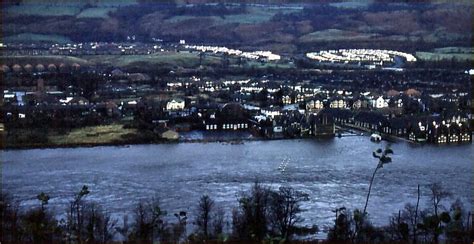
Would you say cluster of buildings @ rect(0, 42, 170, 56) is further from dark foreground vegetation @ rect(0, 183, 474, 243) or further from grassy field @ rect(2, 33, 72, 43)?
dark foreground vegetation @ rect(0, 183, 474, 243)

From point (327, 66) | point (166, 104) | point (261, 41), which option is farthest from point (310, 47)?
point (166, 104)

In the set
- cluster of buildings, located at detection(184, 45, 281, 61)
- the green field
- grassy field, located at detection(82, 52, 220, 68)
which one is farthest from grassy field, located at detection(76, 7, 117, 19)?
grassy field, located at detection(82, 52, 220, 68)

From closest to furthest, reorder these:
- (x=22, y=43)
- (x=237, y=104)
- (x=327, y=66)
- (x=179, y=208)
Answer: (x=179, y=208)
(x=237, y=104)
(x=327, y=66)
(x=22, y=43)

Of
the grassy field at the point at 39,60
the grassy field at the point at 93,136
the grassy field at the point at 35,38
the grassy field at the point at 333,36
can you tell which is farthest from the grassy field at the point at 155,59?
the grassy field at the point at 93,136

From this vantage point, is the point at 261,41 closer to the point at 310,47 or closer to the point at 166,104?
the point at 310,47

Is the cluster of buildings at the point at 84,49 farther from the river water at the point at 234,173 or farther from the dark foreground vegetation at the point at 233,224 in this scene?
the dark foreground vegetation at the point at 233,224

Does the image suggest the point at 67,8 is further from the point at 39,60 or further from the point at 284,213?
the point at 284,213
